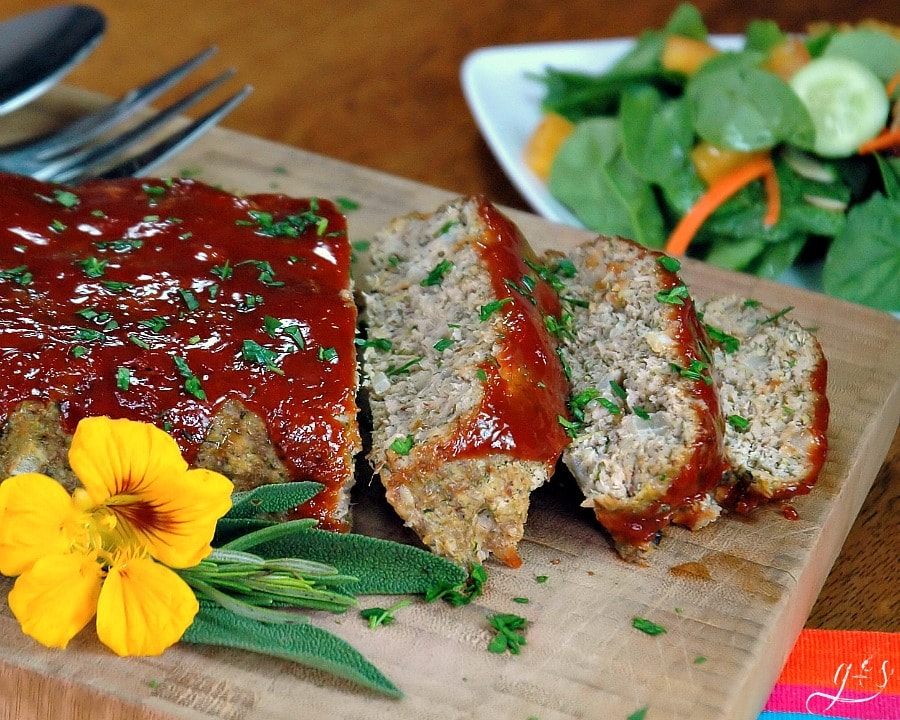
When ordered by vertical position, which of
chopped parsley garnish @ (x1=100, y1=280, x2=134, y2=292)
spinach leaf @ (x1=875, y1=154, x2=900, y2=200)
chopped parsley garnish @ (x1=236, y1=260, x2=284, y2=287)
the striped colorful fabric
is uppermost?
chopped parsley garnish @ (x1=100, y1=280, x2=134, y2=292)

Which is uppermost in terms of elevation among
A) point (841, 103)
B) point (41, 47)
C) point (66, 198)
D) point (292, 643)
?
point (41, 47)

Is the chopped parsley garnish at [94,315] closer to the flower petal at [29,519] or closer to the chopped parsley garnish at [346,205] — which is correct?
the flower petal at [29,519]

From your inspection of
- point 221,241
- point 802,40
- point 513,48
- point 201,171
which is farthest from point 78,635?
point 802,40

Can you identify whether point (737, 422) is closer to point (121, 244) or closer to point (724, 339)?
point (724, 339)

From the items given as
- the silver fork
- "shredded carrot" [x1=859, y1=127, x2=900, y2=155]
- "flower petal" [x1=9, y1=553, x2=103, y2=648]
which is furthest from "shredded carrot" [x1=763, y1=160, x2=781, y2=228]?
"flower petal" [x1=9, y1=553, x2=103, y2=648]

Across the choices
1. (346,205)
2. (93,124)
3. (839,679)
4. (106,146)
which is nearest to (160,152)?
(106,146)

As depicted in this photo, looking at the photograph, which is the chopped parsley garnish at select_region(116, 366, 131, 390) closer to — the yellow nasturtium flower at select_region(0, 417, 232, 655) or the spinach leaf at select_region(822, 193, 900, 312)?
the yellow nasturtium flower at select_region(0, 417, 232, 655)
